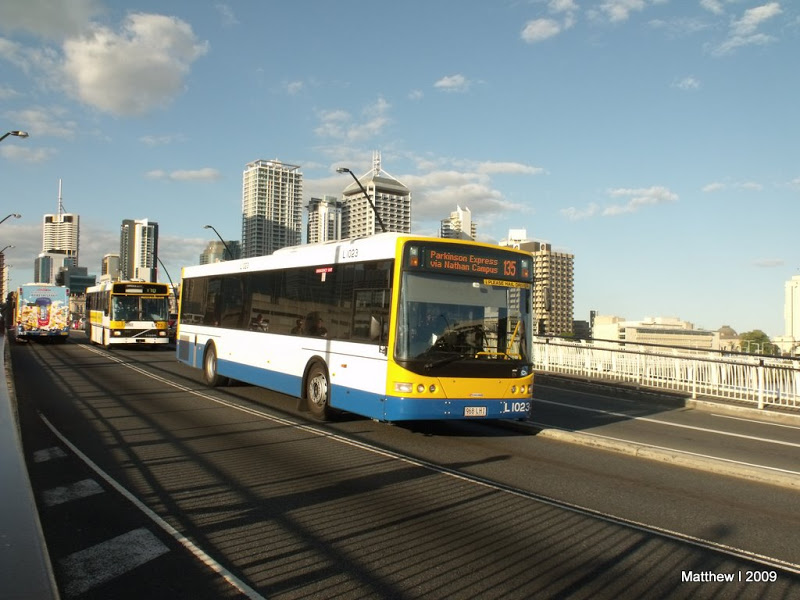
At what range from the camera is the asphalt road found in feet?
16.2

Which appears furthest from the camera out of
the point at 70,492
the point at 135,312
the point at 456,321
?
the point at 135,312

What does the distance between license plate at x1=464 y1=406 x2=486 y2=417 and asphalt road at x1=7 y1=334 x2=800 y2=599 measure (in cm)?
53

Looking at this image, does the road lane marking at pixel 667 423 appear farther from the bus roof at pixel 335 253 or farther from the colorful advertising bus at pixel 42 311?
the colorful advertising bus at pixel 42 311

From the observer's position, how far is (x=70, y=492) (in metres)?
7.27

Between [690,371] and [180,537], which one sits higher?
[690,371]

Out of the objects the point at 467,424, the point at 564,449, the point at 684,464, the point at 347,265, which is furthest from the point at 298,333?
the point at 684,464

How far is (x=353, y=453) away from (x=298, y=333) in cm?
443

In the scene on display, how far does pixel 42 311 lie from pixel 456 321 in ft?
114

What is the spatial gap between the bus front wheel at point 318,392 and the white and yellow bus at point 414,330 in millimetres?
21

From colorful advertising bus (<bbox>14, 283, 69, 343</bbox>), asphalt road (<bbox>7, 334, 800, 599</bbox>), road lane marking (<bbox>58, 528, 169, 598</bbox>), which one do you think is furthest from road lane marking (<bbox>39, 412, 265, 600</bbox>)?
colorful advertising bus (<bbox>14, 283, 69, 343</bbox>)

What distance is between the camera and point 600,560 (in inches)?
214

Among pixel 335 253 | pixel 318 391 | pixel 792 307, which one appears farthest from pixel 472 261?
pixel 792 307

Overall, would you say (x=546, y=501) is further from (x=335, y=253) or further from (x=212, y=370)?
(x=212, y=370)

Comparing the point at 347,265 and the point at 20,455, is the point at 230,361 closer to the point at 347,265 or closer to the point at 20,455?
the point at 347,265
